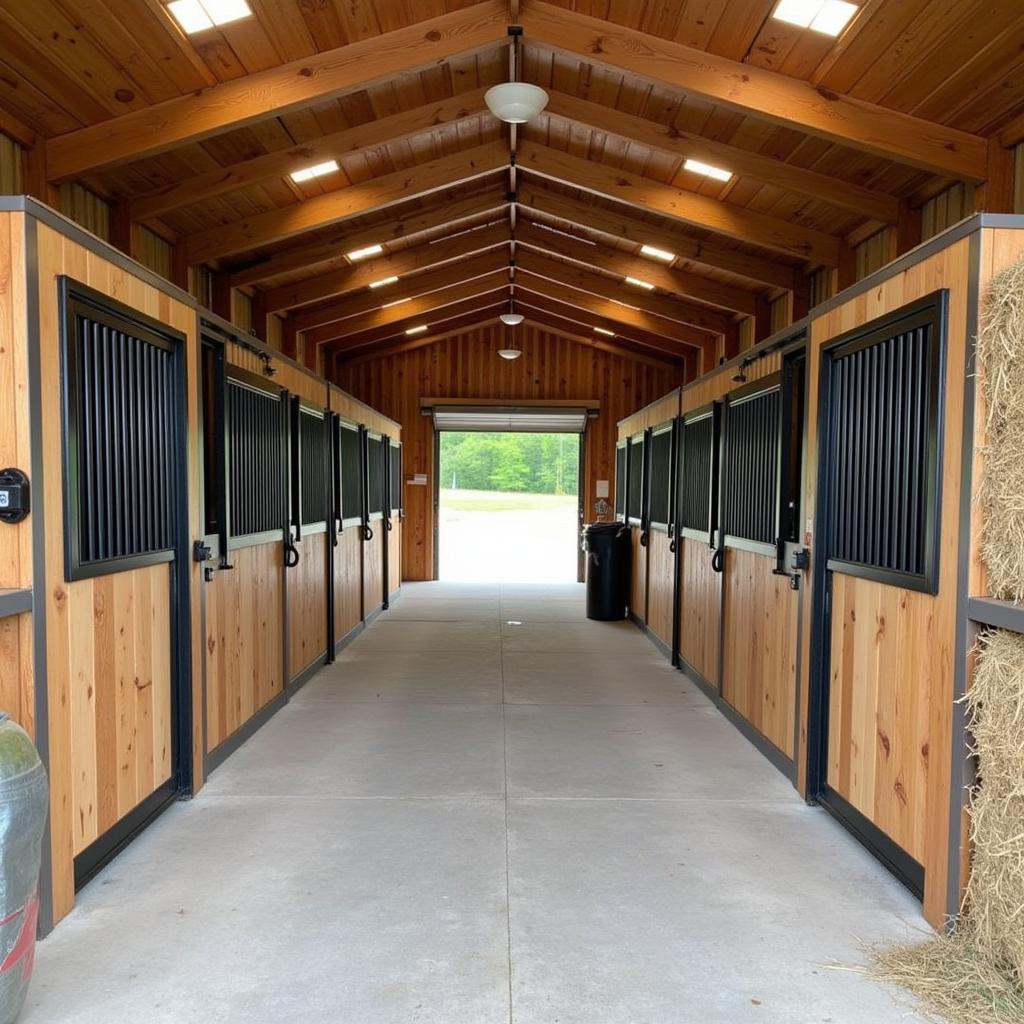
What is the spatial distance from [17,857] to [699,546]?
15.4 feet

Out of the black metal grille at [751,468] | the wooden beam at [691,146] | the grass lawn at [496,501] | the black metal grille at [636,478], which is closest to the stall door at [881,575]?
the black metal grille at [751,468]

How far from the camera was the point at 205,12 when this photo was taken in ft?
13.4

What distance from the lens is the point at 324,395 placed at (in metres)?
6.24

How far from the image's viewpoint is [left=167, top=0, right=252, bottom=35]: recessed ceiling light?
13.1 feet

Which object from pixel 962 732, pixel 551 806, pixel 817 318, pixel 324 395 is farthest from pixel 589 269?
pixel 962 732

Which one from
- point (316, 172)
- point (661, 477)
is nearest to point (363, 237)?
point (316, 172)

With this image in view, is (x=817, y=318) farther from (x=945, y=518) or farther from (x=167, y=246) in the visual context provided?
(x=167, y=246)

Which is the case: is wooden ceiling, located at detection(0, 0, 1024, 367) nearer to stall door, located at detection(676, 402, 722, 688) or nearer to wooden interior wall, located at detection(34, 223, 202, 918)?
stall door, located at detection(676, 402, 722, 688)

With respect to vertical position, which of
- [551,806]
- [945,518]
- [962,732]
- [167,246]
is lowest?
[551,806]

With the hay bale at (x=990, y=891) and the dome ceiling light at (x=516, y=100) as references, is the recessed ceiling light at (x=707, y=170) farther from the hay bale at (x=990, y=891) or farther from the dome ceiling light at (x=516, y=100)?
the hay bale at (x=990, y=891)

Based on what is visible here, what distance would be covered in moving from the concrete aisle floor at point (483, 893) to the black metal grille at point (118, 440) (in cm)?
109

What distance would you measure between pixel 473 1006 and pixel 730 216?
6115mm

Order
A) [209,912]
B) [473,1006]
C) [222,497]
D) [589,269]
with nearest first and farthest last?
1. [473,1006]
2. [209,912]
3. [222,497]
4. [589,269]

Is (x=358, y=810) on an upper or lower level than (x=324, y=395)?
lower
